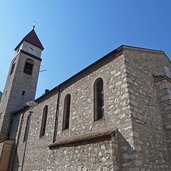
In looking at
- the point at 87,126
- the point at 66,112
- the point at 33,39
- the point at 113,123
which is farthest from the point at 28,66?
the point at 113,123

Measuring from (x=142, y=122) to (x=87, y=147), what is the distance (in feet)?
7.72

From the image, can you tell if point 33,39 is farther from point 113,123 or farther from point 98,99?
point 113,123

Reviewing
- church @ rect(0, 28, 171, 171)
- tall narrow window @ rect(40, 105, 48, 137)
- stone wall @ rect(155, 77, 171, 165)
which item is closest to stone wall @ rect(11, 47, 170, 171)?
church @ rect(0, 28, 171, 171)

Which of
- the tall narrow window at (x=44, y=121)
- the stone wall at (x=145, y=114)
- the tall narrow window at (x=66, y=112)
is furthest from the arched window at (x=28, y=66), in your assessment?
the stone wall at (x=145, y=114)

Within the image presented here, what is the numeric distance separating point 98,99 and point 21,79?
12.2 metres

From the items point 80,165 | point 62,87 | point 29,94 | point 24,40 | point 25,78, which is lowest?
point 80,165

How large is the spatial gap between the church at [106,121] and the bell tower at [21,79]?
142 inches

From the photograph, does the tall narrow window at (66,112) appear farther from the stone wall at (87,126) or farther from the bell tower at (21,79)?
the bell tower at (21,79)

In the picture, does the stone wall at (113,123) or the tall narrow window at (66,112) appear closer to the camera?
the stone wall at (113,123)

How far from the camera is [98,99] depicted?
8805 mm

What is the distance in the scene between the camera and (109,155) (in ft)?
21.1

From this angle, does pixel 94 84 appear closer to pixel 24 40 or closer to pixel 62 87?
pixel 62 87

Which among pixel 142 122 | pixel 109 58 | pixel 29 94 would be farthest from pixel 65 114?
pixel 29 94

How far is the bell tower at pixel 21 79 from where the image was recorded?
16494 mm
